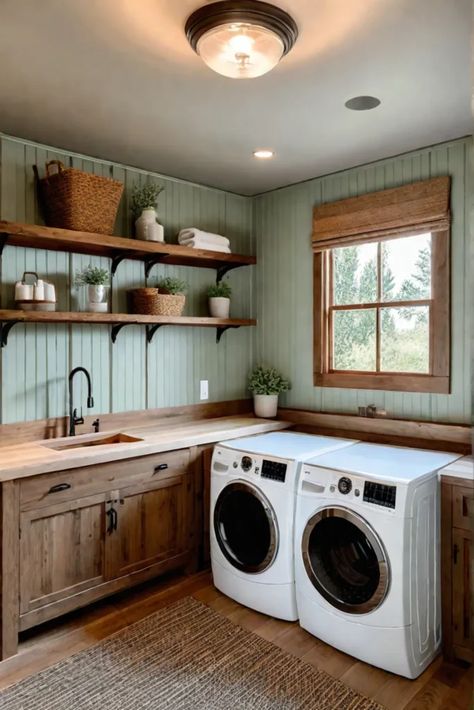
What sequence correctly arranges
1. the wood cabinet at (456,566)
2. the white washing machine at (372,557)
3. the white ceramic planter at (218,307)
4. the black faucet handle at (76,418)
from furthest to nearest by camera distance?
the white ceramic planter at (218,307)
the black faucet handle at (76,418)
the wood cabinet at (456,566)
the white washing machine at (372,557)

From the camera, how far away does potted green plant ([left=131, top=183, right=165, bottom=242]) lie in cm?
318

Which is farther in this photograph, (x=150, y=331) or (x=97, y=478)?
(x=150, y=331)

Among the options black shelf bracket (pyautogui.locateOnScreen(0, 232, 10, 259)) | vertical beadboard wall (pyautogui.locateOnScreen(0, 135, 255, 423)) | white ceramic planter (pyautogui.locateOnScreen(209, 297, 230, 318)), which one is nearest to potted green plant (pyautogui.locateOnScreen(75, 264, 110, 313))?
vertical beadboard wall (pyautogui.locateOnScreen(0, 135, 255, 423))

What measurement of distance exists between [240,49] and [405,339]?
6.44 ft

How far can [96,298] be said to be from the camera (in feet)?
9.71

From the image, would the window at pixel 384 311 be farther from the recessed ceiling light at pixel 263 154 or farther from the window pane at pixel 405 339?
the recessed ceiling light at pixel 263 154

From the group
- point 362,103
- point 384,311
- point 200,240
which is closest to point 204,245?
point 200,240

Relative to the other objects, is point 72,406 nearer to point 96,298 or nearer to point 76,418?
point 76,418

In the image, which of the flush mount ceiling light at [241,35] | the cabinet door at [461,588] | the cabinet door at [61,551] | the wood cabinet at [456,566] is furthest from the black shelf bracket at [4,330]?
the cabinet door at [461,588]

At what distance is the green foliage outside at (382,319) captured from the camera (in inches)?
122

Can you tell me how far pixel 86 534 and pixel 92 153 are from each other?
2.18m

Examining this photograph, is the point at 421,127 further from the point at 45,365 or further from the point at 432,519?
the point at 45,365

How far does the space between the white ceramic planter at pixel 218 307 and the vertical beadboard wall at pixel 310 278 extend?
1.34 feet

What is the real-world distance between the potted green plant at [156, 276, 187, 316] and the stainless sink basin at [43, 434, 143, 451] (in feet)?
2.61
